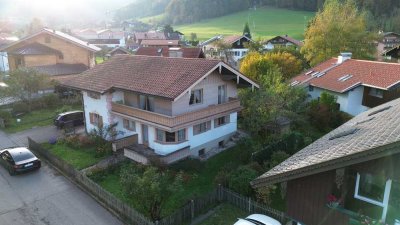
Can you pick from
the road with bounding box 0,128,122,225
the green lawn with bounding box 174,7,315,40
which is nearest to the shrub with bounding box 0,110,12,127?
the road with bounding box 0,128,122,225

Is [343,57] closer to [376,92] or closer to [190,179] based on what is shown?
[376,92]

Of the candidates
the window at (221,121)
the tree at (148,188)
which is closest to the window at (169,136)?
the window at (221,121)

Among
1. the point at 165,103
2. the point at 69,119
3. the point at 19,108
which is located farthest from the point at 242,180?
the point at 19,108

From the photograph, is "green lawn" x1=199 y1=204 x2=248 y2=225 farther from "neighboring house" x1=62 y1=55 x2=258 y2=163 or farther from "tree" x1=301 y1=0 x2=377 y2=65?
"tree" x1=301 y1=0 x2=377 y2=65

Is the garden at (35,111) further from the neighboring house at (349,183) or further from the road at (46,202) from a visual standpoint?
the neighboring house at (349,183)

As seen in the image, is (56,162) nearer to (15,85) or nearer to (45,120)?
(45,120)

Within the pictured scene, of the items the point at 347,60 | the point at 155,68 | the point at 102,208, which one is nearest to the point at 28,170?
the point at 102,208
